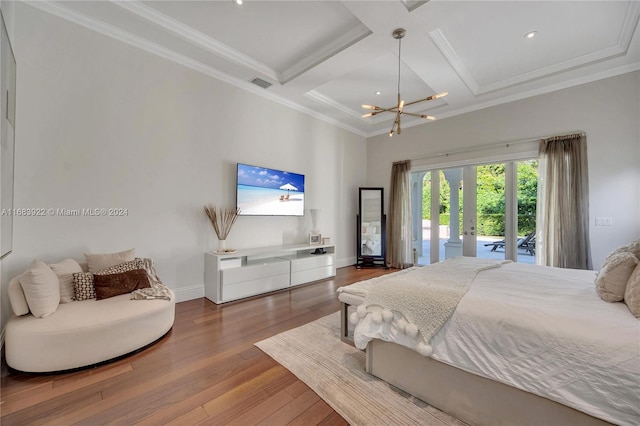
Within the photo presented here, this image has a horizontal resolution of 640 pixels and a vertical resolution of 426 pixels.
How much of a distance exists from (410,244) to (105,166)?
5167 mm

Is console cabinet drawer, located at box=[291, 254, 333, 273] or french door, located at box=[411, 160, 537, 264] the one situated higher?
french door, located at box=[411, 160, 537, 264]

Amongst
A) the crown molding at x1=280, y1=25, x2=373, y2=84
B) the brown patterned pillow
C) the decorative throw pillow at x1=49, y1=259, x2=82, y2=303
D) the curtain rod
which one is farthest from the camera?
the curtain rod

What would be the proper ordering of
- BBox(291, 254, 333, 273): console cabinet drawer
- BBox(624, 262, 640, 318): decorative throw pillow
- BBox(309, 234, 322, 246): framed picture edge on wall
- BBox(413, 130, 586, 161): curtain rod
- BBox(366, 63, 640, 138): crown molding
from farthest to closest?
BBox(309, 234, 322, 246): framed picture edge on wall → BBox(291, 254, 333, 273): console cabinet drawer → BBox(413, 130, 586, 161): curtain rod → BBox(366, 63, 640, 138): crown molding → BBox(624, 262, 640, 318): decorative throw pillow

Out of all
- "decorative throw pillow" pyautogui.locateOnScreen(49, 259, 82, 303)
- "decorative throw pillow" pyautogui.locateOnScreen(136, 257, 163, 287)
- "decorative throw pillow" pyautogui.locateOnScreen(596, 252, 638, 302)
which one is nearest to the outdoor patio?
"decorative throw pillow" pyautogui.locateOnScreen(596, 252, 638, 302)

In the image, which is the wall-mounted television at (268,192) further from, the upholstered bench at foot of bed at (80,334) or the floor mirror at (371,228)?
the upholstered bench at foot of bed at (80,334)

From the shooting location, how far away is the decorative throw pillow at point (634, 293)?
1.27m

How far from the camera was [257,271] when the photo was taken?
11.6 ft

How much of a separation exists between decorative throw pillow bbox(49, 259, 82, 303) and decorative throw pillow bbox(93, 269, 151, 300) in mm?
170

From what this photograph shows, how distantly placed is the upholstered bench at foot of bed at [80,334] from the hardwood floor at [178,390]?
9cm

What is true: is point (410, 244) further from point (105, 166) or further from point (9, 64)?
point (9, 64)

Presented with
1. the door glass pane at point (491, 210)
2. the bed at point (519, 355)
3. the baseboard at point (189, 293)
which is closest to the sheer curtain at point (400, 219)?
the door glass pane at point (491, 210)

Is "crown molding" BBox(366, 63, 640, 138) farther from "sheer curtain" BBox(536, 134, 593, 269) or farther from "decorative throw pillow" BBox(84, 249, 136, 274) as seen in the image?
"decorative throw pillow" BBox(84, 249, 136, 274)

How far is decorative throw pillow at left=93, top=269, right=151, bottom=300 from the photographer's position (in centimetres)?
229

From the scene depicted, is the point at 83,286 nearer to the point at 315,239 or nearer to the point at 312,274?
the point at 312,274
